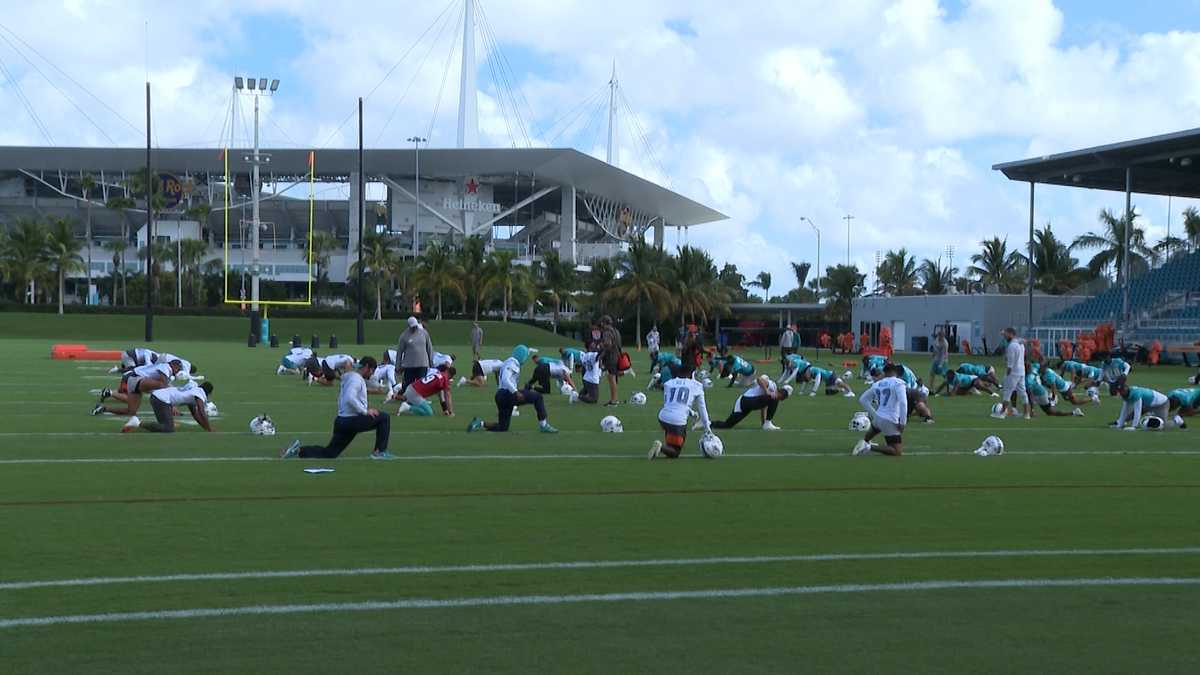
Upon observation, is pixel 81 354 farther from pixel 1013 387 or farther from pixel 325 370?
pixel 1013 387

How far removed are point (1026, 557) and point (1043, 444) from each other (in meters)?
8.31

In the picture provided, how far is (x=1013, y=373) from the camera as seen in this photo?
20.2 m

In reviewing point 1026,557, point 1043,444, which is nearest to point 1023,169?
point 1043,444

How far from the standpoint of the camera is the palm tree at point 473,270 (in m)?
79.2

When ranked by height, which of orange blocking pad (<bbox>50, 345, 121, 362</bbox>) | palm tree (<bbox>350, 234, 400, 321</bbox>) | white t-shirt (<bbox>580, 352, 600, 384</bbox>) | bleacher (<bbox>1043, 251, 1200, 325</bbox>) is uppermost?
palm tree (<bbox>350, 234, 400, 321</bbox>)

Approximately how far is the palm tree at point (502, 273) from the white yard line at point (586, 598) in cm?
7113

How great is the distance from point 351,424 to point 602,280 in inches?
2565

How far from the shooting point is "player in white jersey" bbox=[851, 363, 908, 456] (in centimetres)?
1435

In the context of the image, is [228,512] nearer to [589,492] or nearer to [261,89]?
[589,492]

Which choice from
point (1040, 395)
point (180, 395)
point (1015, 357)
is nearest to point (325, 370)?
point (180, 395)

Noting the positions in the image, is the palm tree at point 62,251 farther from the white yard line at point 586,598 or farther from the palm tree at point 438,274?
the white yard line at point 586,598

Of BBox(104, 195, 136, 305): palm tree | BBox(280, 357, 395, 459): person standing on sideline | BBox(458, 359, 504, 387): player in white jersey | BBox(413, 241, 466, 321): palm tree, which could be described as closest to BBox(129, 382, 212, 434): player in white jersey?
BBox(280, 357, 395, 459): person standing on sideline

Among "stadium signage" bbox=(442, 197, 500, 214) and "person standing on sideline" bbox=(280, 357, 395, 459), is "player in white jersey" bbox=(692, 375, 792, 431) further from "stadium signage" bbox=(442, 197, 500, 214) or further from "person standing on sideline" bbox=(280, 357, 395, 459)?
"stadium signage" bbox=(442, 197, 500, 214)

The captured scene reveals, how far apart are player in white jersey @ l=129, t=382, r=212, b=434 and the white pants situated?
1239 centimetres
